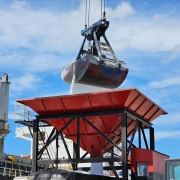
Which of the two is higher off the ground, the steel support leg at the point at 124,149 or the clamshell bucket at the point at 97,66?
the clamshell bucket at the point at 97,66

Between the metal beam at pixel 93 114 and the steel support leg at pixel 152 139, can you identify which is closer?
the metal beam at pixel 93 114

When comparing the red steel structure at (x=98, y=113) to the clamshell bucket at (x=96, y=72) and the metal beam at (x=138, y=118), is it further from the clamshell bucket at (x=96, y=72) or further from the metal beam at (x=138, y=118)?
the clamshell bucket at (x=96, y=72)

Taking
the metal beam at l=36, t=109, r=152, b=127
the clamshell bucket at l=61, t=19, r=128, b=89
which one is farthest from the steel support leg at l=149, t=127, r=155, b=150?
the clamshell bucket at l=61, t=19, r=128, b=89

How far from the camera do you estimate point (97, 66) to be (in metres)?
26.5

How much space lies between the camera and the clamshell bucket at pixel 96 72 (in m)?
26.5

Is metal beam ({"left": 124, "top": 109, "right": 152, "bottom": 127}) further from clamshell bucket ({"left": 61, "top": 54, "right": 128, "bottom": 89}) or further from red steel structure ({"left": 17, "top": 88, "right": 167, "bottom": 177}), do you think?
clamshell bucket ({"left": 61, "top": 54, "right": 128, "bottom": 89})

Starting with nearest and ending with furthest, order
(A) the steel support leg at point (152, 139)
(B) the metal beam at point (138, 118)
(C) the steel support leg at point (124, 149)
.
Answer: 1. (C) the steel support leg at point (124, 149)
2. (B) the metal beam at point (138, 118)
3. (A) the steel support leg at point (152, 139)

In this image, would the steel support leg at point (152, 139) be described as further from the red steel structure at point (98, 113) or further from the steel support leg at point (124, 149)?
the steel support leg at point (124, 149)

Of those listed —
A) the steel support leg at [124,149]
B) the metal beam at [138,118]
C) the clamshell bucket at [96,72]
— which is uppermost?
→ the clamshell bucket at [96,72]

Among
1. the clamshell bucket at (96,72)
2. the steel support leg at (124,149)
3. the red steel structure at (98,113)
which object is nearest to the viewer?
the steel support leg at (124,149)

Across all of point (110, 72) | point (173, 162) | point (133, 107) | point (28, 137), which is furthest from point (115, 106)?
point (28, 137)

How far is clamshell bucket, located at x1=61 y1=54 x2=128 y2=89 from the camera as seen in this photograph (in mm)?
26516

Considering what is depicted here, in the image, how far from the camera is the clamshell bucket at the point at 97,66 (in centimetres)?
2658

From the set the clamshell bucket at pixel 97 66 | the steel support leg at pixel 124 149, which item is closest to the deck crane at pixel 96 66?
the clamshell bucket at pixel 97 66
